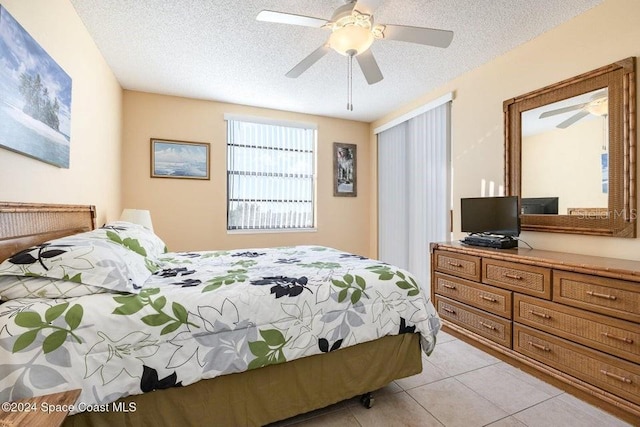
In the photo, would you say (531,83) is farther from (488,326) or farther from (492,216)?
(488,326)

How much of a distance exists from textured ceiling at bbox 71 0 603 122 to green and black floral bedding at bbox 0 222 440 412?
5.58 feet

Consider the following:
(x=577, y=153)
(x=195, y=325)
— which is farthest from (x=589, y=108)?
(x=195, y=325)

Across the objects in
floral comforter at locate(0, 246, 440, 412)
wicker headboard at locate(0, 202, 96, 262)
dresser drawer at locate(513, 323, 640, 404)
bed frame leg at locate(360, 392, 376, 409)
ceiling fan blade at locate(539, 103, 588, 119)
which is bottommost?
bed frame leg at locate(360, 392, 376, 409)

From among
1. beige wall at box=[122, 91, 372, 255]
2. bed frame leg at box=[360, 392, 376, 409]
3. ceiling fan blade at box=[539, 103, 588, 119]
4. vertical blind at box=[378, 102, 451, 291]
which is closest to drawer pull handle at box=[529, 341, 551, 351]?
bed frame leg at box=[360, 392, 376, 409]

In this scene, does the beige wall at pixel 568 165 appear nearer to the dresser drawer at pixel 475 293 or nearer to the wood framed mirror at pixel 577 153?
the wood framed mirror at pixel 577 153

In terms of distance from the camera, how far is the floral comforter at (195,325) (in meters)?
1.07

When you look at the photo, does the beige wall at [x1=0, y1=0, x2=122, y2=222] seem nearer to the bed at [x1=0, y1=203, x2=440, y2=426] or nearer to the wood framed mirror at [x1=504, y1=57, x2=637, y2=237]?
the bed at [x1=0, y1=203, x2=440, y2=426]

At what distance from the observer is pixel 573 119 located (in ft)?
7.47

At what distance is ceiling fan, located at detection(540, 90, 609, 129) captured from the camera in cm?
211

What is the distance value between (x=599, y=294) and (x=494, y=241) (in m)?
0.83

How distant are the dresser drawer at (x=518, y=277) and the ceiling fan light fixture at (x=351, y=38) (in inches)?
74.6

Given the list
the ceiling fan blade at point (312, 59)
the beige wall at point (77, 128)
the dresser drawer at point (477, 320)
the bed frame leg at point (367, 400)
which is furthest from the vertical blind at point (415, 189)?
the beige wall at point (77, 128)

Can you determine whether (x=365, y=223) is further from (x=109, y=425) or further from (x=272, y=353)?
(x=109, y=425)

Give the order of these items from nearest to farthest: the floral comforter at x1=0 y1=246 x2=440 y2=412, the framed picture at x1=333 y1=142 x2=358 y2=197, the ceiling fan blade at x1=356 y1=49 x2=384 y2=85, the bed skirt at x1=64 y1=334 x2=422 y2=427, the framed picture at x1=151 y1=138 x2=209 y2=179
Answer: the floral comforter at x1=0 y1=246 x2=440 y2=412
the bed skirt at x1=64 y1=334 x2=422 y2=427
the ceiling fan blade at x1=356 y1=49 x2=384 y2=85
the framed picture at x1=151 y1=138 x2=209 y2=179
the framed picture at x1=333 y1=142 x2=358 y2=197
